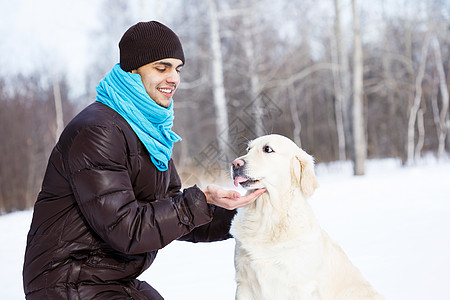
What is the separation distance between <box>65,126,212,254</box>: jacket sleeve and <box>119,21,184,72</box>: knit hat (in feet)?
1.40

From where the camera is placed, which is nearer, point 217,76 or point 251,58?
point 217,76

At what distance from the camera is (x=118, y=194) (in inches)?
62.1

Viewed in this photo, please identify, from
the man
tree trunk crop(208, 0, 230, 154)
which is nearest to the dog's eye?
the man

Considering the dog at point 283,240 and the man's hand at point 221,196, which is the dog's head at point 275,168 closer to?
the dog at point 283,240

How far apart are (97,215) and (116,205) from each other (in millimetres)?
85

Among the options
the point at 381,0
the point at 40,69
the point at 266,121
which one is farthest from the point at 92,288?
the point at 381,0

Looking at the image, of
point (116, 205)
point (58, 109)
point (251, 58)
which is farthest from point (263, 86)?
point (116, 205)

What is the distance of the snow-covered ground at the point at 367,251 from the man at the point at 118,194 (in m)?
1.53

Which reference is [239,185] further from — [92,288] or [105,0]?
[105,0]

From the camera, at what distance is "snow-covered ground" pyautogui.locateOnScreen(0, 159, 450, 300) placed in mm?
3229

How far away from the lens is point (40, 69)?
13.4 m

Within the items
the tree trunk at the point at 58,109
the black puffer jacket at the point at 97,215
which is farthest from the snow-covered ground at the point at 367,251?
the tree trunk at the point at 58,109

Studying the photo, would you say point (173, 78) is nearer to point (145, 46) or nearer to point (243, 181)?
point (145, 46)

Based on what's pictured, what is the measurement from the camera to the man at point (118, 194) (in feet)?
5.16
